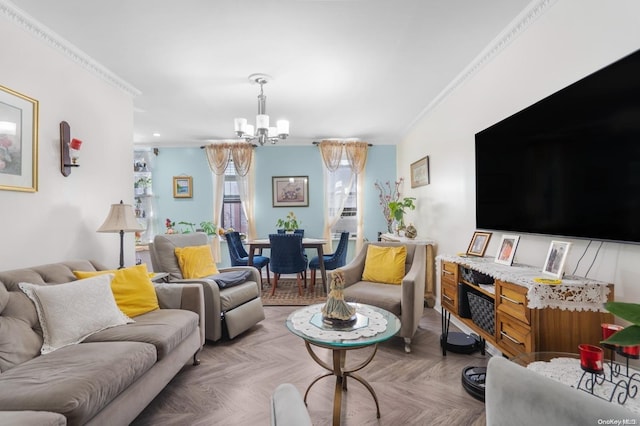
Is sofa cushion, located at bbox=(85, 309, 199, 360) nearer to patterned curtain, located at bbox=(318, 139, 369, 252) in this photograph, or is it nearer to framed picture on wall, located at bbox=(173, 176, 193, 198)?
patterned curtain, located at bbox=(318, 139, 369, 252)

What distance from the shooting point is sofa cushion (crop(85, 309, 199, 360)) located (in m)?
1.88

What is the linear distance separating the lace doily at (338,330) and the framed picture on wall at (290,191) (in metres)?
3.79

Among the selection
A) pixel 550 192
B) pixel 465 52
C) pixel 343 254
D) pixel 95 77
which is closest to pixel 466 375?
pixel 550 192

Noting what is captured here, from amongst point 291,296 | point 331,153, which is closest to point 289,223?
point 291,296

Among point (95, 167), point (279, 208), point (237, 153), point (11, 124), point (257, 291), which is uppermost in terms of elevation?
point (237, 153)

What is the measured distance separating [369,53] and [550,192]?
182 cm

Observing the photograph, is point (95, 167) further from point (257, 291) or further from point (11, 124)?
point (257, 291)

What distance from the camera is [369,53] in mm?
2729

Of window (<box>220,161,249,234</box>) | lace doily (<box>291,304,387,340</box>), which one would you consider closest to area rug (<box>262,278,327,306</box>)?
window (<box>220,161,249,234</box>)

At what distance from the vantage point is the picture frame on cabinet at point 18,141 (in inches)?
83.0

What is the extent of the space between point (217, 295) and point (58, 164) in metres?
1.72

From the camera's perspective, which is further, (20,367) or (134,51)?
(134,51)

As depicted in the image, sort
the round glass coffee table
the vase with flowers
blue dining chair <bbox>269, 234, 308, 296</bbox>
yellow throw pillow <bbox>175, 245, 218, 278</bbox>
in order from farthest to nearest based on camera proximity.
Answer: the vase with flowers
blue dining chair <bbox>269, 234, 308, 296</bbox>
yellow throw pillow <bbox>175, 245, 218, 278</bbox>
the round glass coffee table

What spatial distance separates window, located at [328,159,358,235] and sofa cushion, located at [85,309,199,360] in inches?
154
